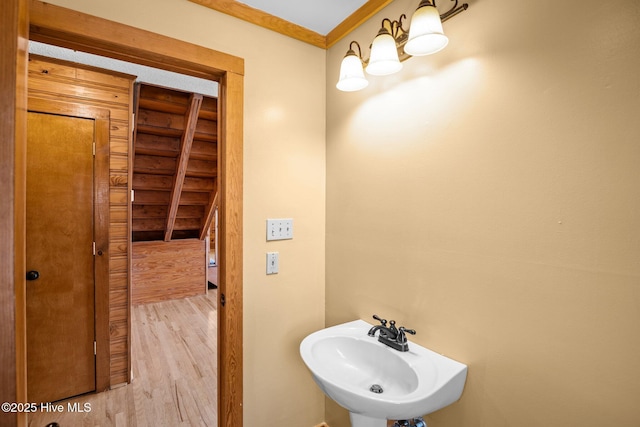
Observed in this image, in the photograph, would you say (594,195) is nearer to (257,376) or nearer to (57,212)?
(257,376)

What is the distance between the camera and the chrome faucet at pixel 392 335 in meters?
1.18

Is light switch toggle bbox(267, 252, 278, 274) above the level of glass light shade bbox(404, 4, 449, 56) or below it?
below

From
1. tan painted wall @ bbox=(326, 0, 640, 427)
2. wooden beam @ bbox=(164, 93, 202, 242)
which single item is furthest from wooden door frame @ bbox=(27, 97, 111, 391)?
tan painted wall @ bbox=(326, 0, 640, 427)

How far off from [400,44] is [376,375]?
54.4 inches

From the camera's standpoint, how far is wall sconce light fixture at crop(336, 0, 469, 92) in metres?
0.95

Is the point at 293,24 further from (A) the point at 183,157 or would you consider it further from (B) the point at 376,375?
(A) the point at 183,157

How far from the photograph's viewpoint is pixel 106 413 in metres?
1.99

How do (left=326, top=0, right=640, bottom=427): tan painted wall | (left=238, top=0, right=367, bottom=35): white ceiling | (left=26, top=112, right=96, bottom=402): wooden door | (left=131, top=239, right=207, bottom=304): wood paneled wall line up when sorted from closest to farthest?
(left=326, top=0, right=640, bottom=427): tan painted wall
(left=238, top=0, right=367, bottom=35): white ceiling
(left=26, top=112, right=96, bottom=402): wooden door
(left=131, top=239, right=207, bottom=304): wood paneled wall

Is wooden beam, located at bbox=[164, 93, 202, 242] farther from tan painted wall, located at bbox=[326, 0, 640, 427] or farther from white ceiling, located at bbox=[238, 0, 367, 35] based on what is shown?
tan painted wall, located at bbox=[326, 0, 640, 427]

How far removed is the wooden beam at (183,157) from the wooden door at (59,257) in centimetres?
95

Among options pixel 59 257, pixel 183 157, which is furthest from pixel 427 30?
pixel 183 157

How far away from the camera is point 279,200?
1.56m

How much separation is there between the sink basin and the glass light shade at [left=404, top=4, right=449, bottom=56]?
1.11 metres

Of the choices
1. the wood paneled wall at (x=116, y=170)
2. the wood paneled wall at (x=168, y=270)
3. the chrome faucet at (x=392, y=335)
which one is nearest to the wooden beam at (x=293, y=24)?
the wood paneled wall at (x=116, y=170)
